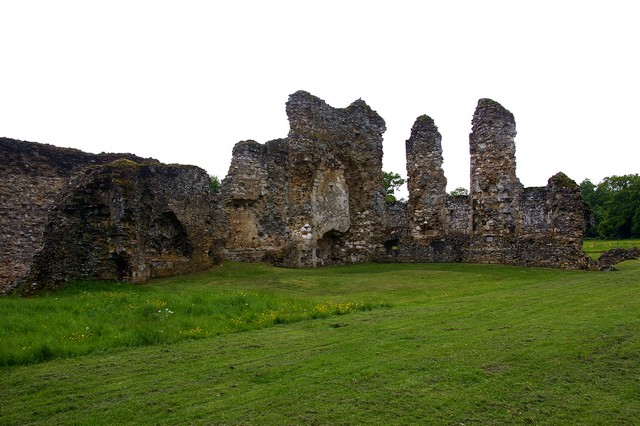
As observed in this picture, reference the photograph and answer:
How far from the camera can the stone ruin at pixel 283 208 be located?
16.5 m

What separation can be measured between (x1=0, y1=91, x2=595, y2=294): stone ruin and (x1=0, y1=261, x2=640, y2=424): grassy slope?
884 centimetres

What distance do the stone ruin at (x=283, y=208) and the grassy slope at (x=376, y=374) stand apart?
884 cm

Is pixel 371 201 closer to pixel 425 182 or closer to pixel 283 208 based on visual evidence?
pixel 425 182

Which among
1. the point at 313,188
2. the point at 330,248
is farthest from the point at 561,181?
the point at 330,248

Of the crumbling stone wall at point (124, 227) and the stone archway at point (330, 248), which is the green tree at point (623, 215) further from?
the crumbling stone wall at point (124, 227)

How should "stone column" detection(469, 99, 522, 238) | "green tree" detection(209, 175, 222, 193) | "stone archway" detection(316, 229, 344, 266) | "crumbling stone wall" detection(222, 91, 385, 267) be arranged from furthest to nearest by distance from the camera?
"stone archway" detection(316, 229, 344, 266) → "green tree" detection(209, 175, 222, 193) → "crumbling stone wall" detection(222, 91, 385, 267) → "stone column" detection(469, 99, 522, 238)

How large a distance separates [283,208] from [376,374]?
20.4m

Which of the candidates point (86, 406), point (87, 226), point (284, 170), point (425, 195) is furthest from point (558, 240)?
point (86, 406)

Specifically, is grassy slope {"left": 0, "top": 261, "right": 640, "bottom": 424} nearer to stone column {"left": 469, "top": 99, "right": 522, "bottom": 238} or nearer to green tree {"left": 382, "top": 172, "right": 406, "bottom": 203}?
stone column {"left": 469, "top": 99, "right": 522, "bottom": 238}

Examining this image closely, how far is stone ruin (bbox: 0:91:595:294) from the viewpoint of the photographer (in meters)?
16.5

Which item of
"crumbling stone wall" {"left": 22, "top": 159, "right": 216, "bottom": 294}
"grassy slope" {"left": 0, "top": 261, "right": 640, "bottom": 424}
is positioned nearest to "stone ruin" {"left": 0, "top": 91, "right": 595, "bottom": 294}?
"crumbling stone wall" {"left": 22, "top": 159, "right": 216, "bottom": 294}

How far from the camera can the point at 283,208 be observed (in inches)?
1049

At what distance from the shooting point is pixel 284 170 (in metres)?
26.5

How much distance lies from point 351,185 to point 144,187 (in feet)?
33.2
